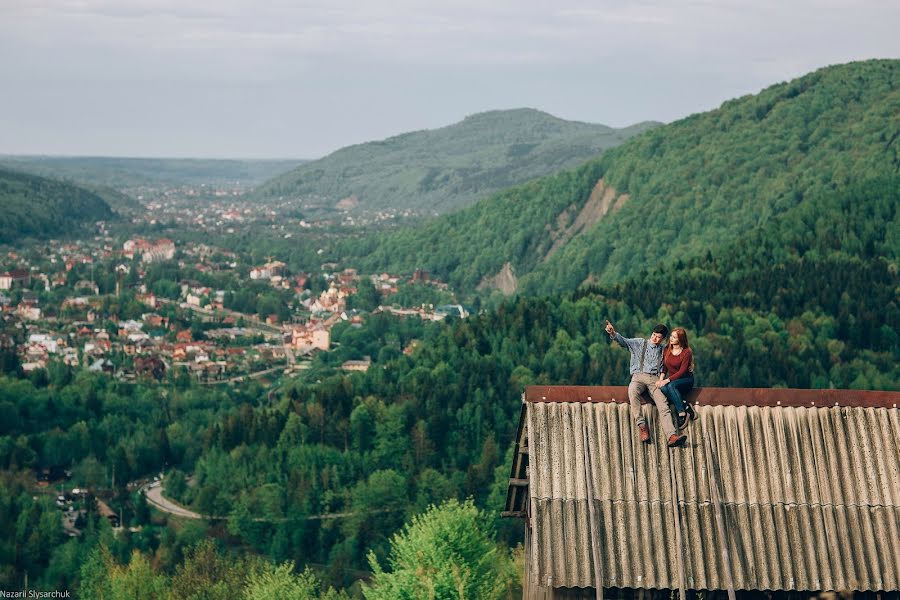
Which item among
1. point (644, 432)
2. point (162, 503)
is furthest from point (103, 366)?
point (644, 432)

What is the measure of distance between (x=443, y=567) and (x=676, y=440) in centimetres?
1344

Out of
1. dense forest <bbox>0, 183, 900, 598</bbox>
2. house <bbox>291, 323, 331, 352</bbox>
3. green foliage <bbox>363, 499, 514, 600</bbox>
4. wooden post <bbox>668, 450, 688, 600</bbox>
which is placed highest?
wooden post <bbox>668, 450, 688, 600</bbox>

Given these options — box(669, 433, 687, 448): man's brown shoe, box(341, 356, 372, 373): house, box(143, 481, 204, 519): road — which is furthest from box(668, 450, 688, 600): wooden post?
box(341, 356, 372, 373): house

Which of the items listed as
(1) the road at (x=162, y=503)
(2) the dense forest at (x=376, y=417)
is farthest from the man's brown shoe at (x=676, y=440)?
(1) the road at (x=162, y=503)

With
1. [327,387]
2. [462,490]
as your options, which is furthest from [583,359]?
[462,490]

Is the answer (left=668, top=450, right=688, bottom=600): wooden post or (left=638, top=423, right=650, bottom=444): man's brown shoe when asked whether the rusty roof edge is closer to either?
(left=638, top=423, right=650, bottom=444): man's brown shoe

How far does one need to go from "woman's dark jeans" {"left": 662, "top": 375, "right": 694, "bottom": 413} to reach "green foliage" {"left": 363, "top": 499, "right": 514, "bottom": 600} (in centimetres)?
791

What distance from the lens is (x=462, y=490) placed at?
92.4 m

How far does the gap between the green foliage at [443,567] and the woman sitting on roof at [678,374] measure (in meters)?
7.88

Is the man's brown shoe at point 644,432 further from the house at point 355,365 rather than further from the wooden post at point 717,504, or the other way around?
the house at point 355,365

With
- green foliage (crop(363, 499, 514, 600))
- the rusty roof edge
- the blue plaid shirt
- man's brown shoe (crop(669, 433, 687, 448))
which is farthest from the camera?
green foliage (crop(363, 499, 514, 600))

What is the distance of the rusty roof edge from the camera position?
21219 millimetres

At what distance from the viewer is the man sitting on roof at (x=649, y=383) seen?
2086cm

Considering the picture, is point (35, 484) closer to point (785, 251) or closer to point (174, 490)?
point (174, 490)
